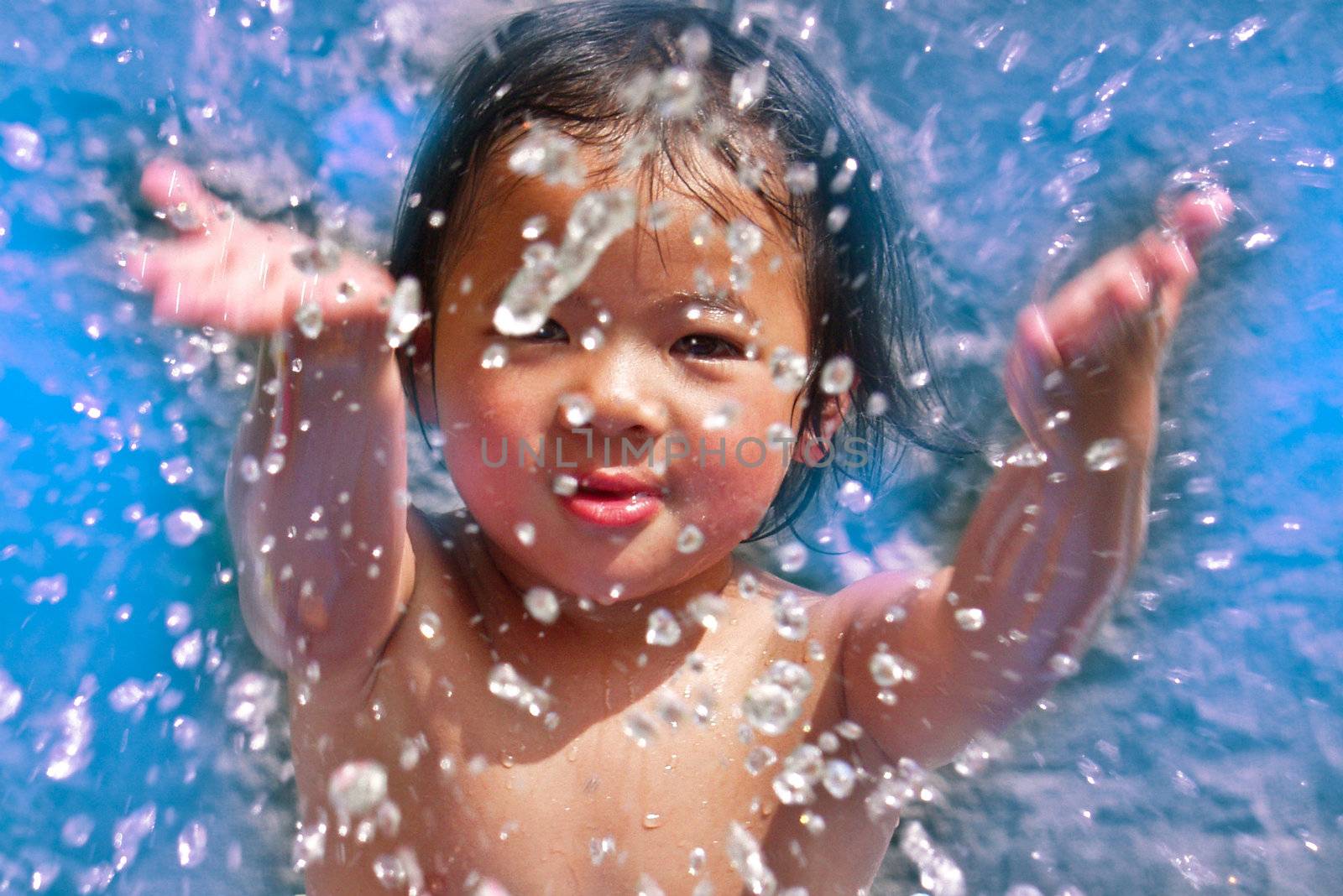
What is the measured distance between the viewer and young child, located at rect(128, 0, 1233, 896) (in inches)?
46.5

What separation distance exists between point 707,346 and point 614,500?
0.56 ft

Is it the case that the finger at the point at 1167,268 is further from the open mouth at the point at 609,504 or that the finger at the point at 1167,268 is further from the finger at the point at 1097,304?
the open mouth at the point at 609,504

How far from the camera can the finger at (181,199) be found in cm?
122

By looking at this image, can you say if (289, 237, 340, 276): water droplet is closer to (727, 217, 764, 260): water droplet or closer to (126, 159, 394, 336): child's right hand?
(126, 159, 394, 336): child's right hand

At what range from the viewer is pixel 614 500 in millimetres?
1205

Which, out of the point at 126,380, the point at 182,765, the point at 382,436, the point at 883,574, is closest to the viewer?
the point at 382,436

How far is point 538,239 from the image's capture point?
121cm

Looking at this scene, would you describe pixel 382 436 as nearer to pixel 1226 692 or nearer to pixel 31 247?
pixel 31 247

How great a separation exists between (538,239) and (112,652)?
125 centimetres

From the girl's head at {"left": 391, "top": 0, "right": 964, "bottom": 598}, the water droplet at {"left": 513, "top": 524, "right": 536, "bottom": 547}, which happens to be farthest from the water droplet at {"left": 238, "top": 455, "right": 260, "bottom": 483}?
the water droplet at {"left": 513, "top": 524, "right": 536, "bottom": 547}

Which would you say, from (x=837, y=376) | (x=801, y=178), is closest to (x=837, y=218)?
(x=801, y=178)

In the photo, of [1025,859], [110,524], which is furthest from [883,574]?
[110,524]

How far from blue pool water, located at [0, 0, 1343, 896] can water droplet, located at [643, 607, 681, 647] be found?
A: 782mm

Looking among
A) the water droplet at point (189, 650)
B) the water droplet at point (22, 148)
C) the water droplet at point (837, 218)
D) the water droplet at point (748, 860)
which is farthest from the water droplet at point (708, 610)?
the water droplet at point (22, 148)
